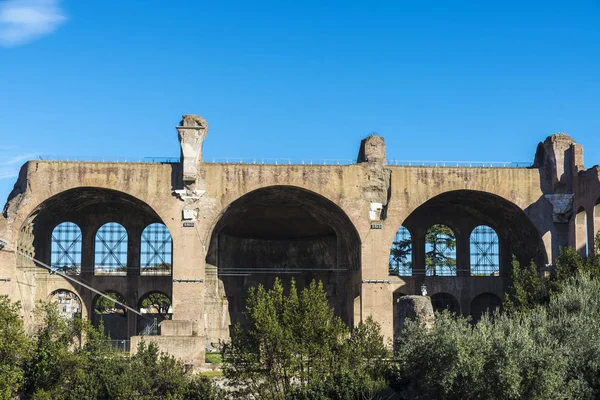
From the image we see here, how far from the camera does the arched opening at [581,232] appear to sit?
32.8m

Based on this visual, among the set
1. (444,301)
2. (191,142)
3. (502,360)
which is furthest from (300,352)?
(444,301)

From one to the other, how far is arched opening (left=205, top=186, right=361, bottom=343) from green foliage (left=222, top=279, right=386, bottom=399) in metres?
11.6

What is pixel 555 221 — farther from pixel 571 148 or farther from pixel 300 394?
pixel 300 394

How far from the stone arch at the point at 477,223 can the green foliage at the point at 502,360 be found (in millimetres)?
13053

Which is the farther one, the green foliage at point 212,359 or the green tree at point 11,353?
the green foliage at point 212,359

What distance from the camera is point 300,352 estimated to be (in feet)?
71.6

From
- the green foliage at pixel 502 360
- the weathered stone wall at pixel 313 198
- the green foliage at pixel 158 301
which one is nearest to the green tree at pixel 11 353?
the weathered stone wall at pixel 313 198

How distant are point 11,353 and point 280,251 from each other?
66.9 ft

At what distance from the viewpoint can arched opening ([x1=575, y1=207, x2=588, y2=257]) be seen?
32.8 meters

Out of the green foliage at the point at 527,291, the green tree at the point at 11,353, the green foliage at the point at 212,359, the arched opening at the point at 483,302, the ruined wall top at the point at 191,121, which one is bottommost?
the green foliage at the point at 212,359

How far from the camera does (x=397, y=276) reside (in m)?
37.3

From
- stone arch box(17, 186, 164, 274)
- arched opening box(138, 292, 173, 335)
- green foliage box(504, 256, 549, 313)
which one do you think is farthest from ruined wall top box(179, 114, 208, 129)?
Answer: green foliage box(504, 256, 549, 313)

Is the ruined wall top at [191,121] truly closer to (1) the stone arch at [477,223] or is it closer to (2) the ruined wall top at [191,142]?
(2) the ruined wall top at [191,142]

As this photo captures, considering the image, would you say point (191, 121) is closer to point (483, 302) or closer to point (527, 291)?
point (527, 291)
